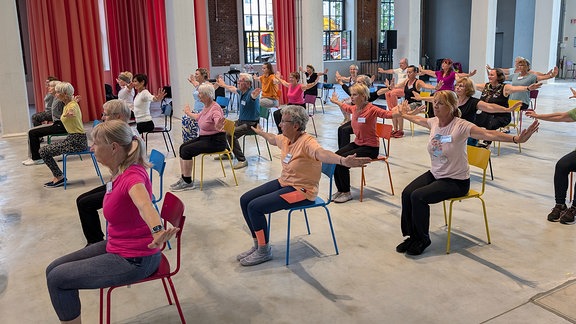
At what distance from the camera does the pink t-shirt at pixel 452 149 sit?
3.77 m

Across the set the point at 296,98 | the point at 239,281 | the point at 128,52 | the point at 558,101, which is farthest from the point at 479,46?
the point at 239,281

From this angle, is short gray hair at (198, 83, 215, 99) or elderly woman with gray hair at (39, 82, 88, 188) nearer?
short gray hair at (198, 83, 215, 99)

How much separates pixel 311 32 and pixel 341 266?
1035 cm

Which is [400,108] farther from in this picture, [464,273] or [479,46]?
[479,46]

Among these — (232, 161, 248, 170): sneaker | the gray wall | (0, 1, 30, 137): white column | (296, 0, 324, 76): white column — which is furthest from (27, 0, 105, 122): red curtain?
the gray wall

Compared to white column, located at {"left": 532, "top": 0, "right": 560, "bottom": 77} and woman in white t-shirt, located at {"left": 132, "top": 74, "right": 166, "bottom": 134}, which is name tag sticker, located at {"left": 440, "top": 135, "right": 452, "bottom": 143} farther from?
white column, located at {"left": 532, "top": 0, "right": 560, "bottom": 77}

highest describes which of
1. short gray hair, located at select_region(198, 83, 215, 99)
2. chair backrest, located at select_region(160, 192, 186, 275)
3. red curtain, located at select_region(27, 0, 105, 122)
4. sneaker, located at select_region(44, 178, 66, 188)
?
red curtain, located at select_region(27, 0, 105, 122)

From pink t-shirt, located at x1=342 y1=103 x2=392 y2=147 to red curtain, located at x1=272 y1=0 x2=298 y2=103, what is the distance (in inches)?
326

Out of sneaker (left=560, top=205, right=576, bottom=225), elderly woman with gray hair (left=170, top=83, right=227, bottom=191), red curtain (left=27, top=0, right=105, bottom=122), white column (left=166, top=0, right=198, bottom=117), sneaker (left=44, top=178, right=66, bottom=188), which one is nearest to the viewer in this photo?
sneaker (left=560, top=205, right=576, bottom=225)

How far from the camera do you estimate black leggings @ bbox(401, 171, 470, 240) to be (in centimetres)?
370

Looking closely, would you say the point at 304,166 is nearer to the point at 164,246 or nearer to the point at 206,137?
the point at 164,246

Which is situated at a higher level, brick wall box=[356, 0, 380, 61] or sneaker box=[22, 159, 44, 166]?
brick wall box=[356, 0, 380, 61]

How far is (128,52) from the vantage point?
14.0 m

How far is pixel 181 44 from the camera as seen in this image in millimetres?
10992
